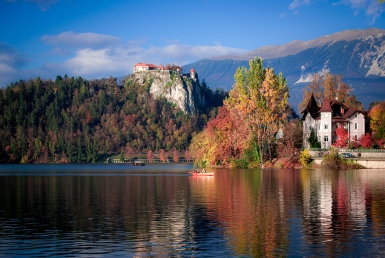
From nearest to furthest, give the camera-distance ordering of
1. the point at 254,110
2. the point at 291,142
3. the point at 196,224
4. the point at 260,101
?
1. the point at 196,224
2. the point at 260,101
3. the point at 254,110
4. the point at 291,142

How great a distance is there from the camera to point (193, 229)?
30375 millimetres

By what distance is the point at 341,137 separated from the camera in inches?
4505

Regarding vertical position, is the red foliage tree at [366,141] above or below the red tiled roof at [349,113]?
below

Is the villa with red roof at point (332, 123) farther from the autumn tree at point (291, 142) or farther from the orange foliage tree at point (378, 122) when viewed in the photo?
the autumn tree at point (291, 142)

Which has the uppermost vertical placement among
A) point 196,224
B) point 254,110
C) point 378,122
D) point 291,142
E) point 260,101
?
point 260,101

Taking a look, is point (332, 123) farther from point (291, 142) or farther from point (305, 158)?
point (305, 158)

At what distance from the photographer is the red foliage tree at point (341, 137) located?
112375 millimetres

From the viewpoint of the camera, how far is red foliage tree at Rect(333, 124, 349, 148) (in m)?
112

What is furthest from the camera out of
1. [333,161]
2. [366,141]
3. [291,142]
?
[366,141]

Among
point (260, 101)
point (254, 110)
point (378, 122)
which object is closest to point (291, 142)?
point (254, 110)

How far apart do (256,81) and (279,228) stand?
75.8m

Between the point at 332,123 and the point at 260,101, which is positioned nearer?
the point at 260,101

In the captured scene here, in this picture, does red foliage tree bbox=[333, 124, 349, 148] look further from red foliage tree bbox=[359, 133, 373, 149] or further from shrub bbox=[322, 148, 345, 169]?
shrub bbox=[322, 148, 345, 169]

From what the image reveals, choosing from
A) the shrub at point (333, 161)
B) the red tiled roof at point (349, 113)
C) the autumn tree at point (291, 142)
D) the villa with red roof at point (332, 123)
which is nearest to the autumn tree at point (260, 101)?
the autumn tree at point (291, 142)
